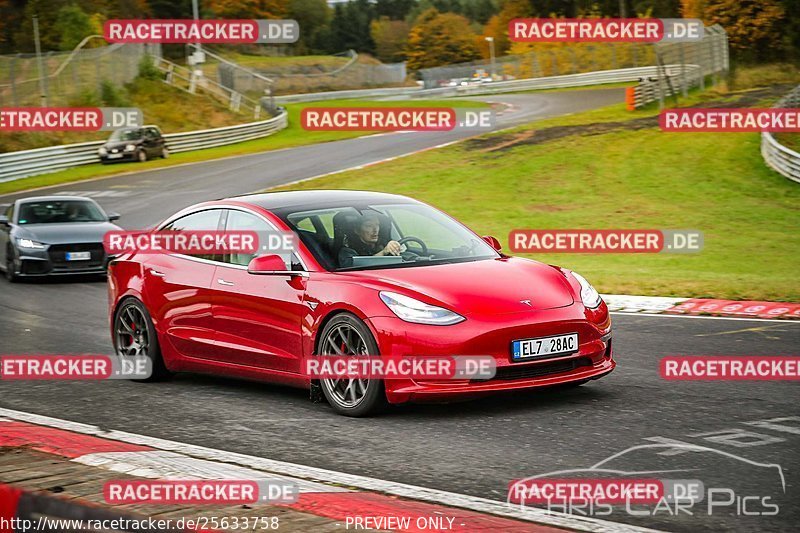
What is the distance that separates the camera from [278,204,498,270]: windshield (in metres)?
8.66

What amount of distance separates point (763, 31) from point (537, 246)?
2601 centimetres

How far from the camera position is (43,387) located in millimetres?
9844

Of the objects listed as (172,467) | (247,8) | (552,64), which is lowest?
(552,64)

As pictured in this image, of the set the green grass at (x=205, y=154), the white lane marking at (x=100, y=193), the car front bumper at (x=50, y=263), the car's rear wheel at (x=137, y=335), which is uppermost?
the car's rear wheel at (x=137, y=335)

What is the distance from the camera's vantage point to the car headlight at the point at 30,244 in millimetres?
18781

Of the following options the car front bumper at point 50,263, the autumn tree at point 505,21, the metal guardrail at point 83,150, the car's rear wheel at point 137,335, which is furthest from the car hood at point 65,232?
the autumn tree at point 505,21

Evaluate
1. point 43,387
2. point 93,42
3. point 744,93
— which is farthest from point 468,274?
point 93,42

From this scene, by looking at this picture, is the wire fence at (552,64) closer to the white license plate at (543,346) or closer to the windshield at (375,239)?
the windshield at (375,239)

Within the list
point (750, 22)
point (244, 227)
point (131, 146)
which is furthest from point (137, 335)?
point (750, 22)

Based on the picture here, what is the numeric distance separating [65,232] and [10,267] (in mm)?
1015

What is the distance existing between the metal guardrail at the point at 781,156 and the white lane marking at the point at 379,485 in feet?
83.0

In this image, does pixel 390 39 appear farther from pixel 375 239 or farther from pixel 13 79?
pixel 375 239

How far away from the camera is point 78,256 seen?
61.6 ft

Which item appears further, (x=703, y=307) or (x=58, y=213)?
(x=58, y=213)
